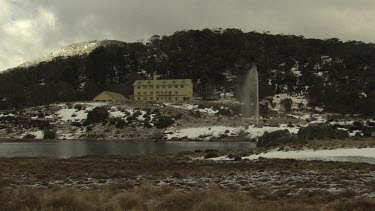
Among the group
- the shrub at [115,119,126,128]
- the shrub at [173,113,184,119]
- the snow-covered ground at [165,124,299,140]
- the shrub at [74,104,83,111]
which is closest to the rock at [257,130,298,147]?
the snow-covered ground at [165,124,299,140]

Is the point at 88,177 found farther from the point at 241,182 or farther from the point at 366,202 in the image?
the point at 366,202

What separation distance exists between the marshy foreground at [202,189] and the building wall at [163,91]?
102 m

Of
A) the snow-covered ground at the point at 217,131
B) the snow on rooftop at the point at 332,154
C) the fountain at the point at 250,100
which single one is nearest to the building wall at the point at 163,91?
the fountain at the point at 250,100

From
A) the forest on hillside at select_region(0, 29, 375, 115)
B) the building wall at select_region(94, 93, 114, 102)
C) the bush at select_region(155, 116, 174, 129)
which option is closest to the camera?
the bush at select_region(155, 116, 174, 129)

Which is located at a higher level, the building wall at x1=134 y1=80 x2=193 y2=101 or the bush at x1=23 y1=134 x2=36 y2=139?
the building wall at x1=134 y1=80 x2=193 y2=101

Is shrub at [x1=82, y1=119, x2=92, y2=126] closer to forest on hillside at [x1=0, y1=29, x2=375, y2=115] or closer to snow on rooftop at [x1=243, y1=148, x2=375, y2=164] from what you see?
forest on hillside at [x1=0, y1=29, x2=375, y2=115]

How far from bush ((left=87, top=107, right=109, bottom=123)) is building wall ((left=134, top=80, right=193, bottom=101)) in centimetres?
4108

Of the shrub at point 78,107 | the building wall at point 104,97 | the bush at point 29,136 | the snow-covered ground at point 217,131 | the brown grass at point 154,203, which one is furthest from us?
the building wall at point 104,97

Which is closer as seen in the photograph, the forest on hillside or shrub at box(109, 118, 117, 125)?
shrub at box(109, 118, 117, 125)

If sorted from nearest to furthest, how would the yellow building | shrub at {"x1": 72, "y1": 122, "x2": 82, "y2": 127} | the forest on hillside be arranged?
shrub at {"x1": 72, "y1": 122, "x2": 82, "y2": 127} < the forest on hillside < the yellow building

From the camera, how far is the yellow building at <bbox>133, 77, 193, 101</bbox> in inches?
4973

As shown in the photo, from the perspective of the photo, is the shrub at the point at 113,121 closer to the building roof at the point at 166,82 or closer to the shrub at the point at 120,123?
the shrub at the point at 120,123

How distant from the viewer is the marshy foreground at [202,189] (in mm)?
9898

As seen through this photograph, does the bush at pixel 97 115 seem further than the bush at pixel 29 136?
Yes
